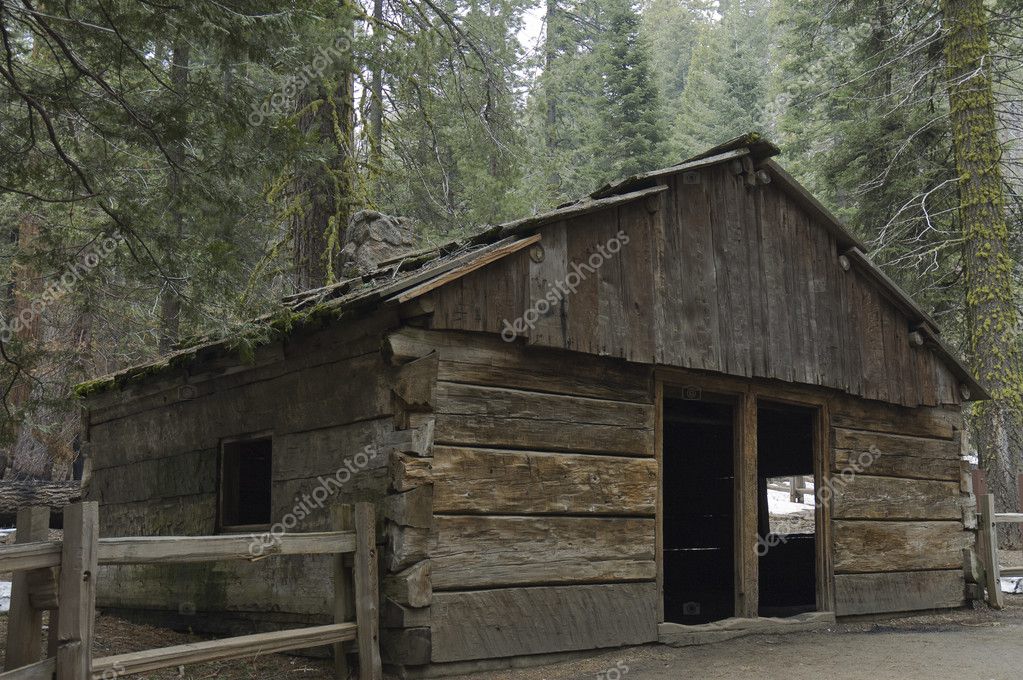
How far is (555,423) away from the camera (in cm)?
809

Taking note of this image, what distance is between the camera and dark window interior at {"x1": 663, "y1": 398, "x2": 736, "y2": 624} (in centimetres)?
1367

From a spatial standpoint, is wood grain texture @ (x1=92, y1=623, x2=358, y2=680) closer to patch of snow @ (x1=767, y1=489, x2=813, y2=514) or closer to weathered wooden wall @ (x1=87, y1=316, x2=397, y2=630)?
weathered wooden wall @ (x1=87, y1=316, x2=397, y2=630)

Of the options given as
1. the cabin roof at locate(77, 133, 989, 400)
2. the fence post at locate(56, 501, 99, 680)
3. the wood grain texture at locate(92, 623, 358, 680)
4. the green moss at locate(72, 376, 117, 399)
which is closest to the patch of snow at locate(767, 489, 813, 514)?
the cabin roof at locate(77, 133, 989, 400)

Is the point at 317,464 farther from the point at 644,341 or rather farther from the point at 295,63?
the point at 295,63

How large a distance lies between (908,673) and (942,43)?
13.1m

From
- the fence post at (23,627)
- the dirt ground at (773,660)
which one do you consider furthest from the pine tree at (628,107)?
the fence post at (23,627)

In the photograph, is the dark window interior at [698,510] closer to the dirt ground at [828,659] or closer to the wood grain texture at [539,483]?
the dirt ground at [828,659]

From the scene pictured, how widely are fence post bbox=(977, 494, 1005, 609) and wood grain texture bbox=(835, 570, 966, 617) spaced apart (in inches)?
14.6

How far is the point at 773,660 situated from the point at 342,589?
373 cm

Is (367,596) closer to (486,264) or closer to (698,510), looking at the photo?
(486,264)

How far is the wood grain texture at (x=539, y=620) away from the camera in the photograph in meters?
7.20

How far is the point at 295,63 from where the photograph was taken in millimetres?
10492

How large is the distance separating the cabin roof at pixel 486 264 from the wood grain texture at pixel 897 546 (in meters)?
1.79

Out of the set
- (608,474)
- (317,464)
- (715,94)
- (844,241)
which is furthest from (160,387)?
(715,94)
